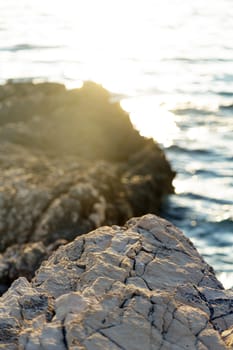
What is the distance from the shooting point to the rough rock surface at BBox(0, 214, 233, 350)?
18.1 feet

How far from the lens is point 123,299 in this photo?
19.1ft

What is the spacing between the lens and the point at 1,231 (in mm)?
11375

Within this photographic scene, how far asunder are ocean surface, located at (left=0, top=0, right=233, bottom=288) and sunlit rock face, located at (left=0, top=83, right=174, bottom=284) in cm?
93

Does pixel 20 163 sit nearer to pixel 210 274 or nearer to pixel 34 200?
pixel 34 200

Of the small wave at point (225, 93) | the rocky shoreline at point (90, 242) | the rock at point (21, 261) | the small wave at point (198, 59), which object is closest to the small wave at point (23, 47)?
the small wave at point (198, 59)

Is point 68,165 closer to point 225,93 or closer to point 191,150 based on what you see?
point 191,150

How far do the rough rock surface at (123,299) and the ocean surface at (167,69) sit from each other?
5.49 metres

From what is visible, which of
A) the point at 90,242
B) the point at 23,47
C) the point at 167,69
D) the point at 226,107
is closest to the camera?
the point at 90,242

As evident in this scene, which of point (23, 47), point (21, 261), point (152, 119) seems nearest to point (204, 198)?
point (152, 119)

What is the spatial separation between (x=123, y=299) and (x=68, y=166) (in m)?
7.86

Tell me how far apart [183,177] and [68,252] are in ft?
33.1

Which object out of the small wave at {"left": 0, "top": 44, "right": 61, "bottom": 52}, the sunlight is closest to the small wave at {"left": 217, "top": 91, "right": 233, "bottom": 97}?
the sunlight

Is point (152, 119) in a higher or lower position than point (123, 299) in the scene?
lower

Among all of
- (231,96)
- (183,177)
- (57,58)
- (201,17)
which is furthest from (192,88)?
(201,17)
